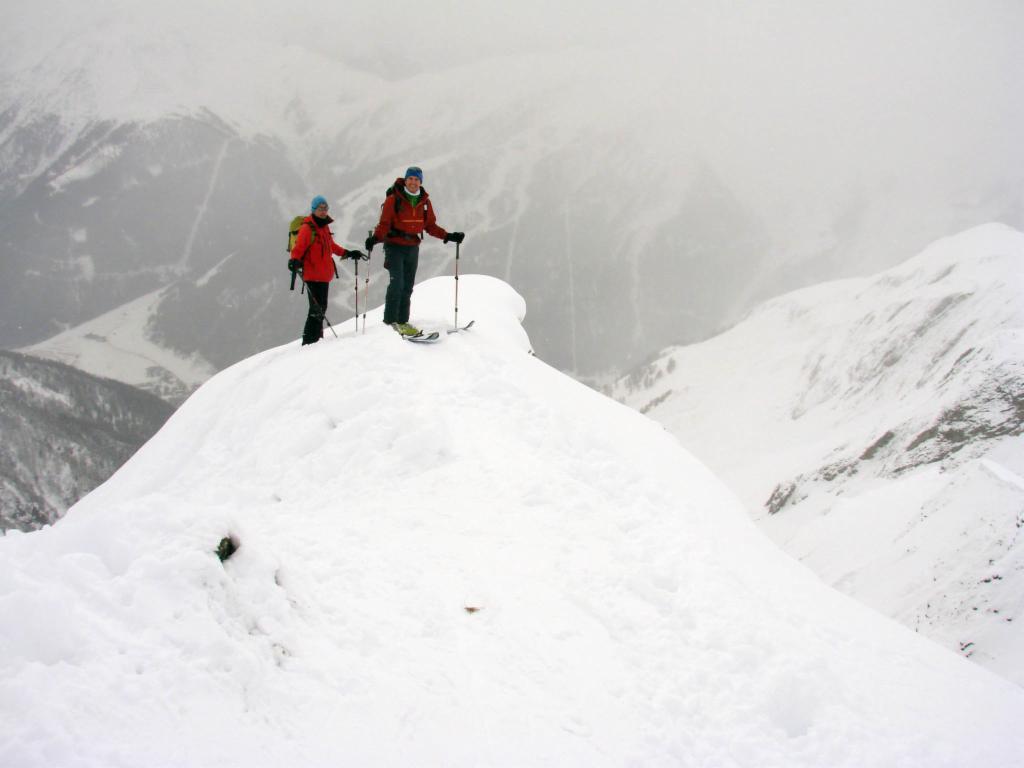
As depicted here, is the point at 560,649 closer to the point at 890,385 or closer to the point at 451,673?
the point at 451,673

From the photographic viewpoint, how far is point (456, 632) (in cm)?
636

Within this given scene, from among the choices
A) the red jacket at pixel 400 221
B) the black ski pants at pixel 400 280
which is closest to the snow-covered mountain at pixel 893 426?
the black ski pants at pixel 400 280

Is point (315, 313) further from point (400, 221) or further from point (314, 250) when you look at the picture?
point (400, 221)

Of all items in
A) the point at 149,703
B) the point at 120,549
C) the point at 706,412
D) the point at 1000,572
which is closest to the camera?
the point at 149,703

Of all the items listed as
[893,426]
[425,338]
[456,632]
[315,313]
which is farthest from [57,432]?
[456,632]

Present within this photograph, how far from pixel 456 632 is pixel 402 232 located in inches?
402

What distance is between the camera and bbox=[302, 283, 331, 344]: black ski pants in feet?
50.0

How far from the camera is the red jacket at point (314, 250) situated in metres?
14.6

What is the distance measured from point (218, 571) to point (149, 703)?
132 centimetres

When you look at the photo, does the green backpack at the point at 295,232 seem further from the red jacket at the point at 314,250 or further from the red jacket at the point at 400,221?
the red jacket at the point at 400,221

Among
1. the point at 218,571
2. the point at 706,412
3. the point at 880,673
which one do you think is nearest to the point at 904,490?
the point at 880,673

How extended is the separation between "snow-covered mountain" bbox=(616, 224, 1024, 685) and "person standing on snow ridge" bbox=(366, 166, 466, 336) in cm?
1990

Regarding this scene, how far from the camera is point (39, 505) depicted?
12544cm

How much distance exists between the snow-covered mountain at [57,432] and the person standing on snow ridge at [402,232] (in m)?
127
